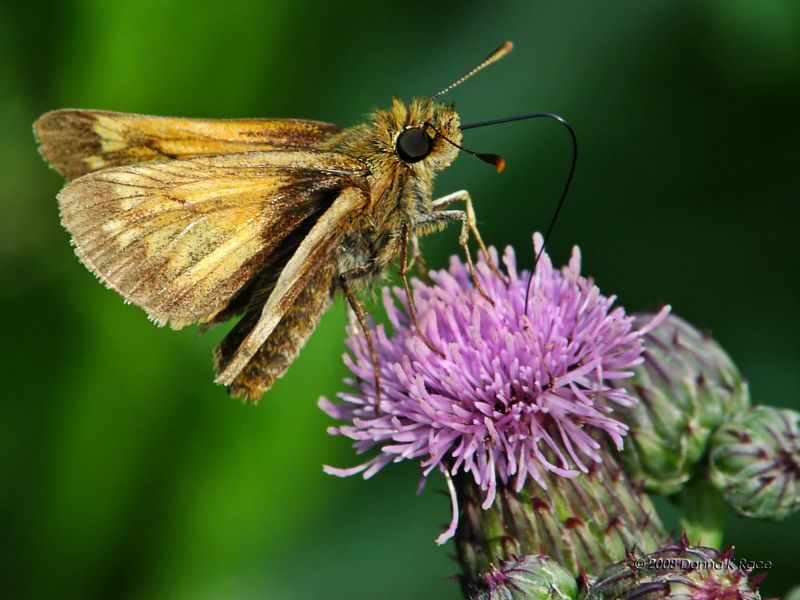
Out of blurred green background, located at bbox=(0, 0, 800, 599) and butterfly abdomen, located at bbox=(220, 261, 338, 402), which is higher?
blurred green background, located at bbox=(0, 0, 800, 599)

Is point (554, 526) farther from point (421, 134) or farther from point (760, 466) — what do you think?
point (421, 134)

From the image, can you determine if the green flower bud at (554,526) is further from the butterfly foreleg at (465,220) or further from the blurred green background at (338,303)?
the blurred green background at (338,303)

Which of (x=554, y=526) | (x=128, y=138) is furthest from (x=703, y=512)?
(x=128, y=138)

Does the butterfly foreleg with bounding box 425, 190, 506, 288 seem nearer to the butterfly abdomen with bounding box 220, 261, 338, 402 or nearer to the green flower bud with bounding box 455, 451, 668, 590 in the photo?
the butterfly abdomen with bounding box 220, 261, 338, 402

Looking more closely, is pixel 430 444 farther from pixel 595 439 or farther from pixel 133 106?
pixel 133 106

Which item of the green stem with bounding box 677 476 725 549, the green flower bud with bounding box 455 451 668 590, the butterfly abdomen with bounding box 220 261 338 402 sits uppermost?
the butterfly abdomen with bounding box 220 261 338 402

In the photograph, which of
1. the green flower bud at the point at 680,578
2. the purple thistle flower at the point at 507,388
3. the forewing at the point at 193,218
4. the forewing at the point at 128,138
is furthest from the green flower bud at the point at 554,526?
the forewing at the point at 128,138

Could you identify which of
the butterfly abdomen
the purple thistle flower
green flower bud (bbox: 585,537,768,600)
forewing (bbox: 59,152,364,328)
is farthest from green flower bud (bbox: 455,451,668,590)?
forewing (bbox: 59,152,364,328)
